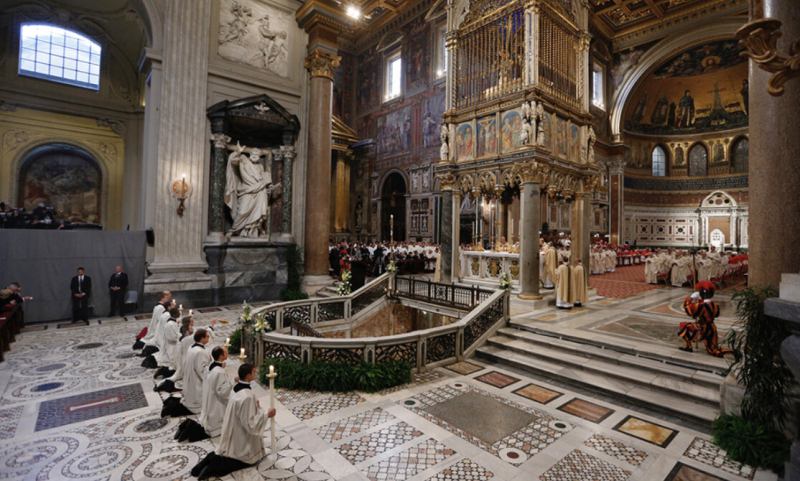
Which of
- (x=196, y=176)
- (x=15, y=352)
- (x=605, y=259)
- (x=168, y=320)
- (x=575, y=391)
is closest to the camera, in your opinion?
(x=575, y=391)

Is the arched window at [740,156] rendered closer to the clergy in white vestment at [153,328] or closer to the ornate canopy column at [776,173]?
the ornate canopy column at [776,173]

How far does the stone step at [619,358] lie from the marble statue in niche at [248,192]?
26.0ft

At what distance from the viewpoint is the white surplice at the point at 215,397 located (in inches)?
148

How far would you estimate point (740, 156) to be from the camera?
999 inches

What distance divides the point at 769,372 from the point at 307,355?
5305 mm

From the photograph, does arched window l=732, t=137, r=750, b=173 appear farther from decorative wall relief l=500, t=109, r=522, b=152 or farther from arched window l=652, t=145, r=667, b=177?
decorative wall relief l=500, t=109, r=522, b=152

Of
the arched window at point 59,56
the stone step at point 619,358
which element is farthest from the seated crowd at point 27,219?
the stone step at point 619,358

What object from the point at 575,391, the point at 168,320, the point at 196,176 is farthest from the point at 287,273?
the point at 575,391

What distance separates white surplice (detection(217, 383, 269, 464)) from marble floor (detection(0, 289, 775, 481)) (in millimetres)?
189

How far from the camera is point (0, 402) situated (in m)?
4.58

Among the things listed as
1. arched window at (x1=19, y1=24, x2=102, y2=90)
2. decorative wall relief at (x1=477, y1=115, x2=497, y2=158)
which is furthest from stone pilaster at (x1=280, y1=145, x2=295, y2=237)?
arched window at (x1=19, y1=24, x2=102, y2=90)

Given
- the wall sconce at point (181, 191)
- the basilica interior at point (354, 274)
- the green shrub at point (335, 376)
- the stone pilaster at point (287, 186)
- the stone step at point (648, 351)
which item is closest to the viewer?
the basilica interior at point (354, 274)

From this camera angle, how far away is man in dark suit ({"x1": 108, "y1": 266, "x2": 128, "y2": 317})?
898 cm

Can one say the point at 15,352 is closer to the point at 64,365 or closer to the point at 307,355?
the point at 64,365
